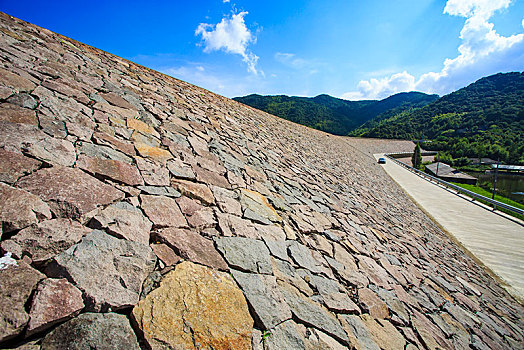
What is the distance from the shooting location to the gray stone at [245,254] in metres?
1.89

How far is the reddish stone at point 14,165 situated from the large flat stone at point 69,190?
0.05 m

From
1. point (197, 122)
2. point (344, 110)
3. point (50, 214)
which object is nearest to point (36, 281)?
point (50, 214)

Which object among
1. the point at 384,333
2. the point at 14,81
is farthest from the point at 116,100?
the point at 384,333

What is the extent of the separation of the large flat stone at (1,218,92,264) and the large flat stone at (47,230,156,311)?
0.15ft

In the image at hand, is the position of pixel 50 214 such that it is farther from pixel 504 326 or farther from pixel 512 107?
pixel 512 107

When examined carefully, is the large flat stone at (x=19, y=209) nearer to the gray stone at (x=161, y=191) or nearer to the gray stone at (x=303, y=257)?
the gray stone at (x=161, y=191)

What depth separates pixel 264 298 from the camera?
1712 millimetres

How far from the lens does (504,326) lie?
3.47m

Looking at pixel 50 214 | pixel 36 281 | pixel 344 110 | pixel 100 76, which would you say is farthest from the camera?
pixel 344 110

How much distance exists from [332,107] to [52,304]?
120982 millimetres

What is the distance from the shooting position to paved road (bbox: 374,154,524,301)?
5.51 meters

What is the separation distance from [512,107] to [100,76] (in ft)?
343

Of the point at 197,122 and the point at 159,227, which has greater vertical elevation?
the point at 197,122

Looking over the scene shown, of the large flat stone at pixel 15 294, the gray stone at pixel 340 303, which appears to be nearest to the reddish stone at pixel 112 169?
the large flat stone at pixel 15 294
